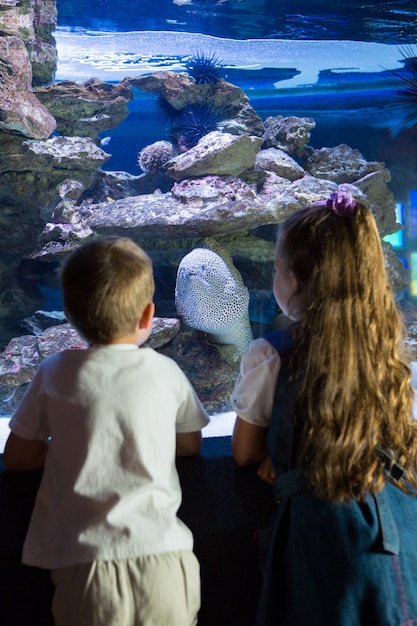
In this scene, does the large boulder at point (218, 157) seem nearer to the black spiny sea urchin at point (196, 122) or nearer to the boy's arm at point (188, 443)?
the black spiny sea urchin at point (196, 122)

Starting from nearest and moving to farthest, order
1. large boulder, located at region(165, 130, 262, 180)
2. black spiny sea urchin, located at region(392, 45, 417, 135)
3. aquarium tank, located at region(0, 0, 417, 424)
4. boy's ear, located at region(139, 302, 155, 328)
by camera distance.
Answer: boy's ear, located at region(139, 302, 155, 328), aquarium tank, located at region(0, 0, 417, 424), large boulder, located at region(165, 130, 262, 180), black spiny sea urchin, located at region(392, 45, 417, 135)

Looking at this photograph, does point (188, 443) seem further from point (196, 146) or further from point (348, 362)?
point (196, 146)

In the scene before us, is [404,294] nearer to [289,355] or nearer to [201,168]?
[201,168]

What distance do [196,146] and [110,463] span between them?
5825mm

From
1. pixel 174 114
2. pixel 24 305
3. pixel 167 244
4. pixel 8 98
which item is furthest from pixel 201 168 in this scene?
pixel 24 305

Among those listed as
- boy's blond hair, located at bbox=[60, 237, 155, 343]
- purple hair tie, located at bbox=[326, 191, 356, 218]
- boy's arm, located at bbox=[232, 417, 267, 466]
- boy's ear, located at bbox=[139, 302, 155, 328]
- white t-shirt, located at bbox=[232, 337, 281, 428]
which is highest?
purple hair tie, located at bbox=[326, 191, 356, 218]

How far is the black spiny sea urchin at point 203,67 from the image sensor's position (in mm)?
7004

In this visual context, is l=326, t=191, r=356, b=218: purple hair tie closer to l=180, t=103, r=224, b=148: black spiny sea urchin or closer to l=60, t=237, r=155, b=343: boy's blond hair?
l=60, t=237, r=155, b=343: boy's blond hair

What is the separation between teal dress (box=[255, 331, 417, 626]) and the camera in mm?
1013

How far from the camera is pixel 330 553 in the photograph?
3.38 feet

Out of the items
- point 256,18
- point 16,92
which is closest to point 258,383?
point 16,92

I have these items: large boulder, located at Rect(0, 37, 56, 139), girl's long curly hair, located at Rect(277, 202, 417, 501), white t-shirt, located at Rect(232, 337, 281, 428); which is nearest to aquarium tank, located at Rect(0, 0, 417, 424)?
large boulder, located at Rect(0, 37, 56, 139)

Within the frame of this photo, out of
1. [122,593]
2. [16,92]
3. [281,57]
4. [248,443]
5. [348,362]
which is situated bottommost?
[122,593]

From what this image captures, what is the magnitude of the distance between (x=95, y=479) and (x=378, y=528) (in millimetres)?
648
